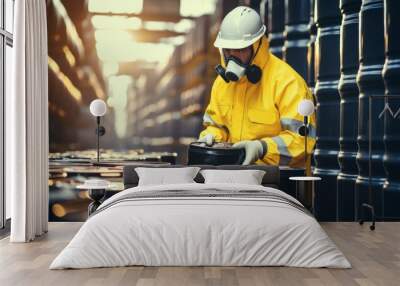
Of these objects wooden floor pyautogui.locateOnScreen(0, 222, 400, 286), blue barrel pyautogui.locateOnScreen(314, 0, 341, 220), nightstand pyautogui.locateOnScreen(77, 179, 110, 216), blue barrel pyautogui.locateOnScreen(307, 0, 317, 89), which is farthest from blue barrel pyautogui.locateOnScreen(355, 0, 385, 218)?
nightstand pyautogui.locateOnScreen(77, 179, 110, 216)

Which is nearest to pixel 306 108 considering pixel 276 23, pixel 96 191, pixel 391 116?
pixel 391 116

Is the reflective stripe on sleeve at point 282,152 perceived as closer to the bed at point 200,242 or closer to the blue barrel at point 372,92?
the blue barrel at point 372,92

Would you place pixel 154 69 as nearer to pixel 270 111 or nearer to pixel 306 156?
pixel 270 111

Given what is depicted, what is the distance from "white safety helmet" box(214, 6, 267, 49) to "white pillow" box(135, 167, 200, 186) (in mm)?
1618

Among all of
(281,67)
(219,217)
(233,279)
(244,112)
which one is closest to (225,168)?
(244,112)

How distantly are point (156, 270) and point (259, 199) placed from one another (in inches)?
44.4

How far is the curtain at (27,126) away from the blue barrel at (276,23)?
8.71 feet

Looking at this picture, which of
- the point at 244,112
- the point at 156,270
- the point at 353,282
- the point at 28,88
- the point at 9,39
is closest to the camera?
the point at 353,282

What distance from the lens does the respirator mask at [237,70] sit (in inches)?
280

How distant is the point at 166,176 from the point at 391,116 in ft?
8.51

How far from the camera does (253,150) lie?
23.3ft

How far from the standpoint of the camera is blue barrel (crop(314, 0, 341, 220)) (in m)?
7.00

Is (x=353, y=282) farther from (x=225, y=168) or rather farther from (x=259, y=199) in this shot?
(x=225, y=168)

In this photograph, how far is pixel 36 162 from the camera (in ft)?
20.1
